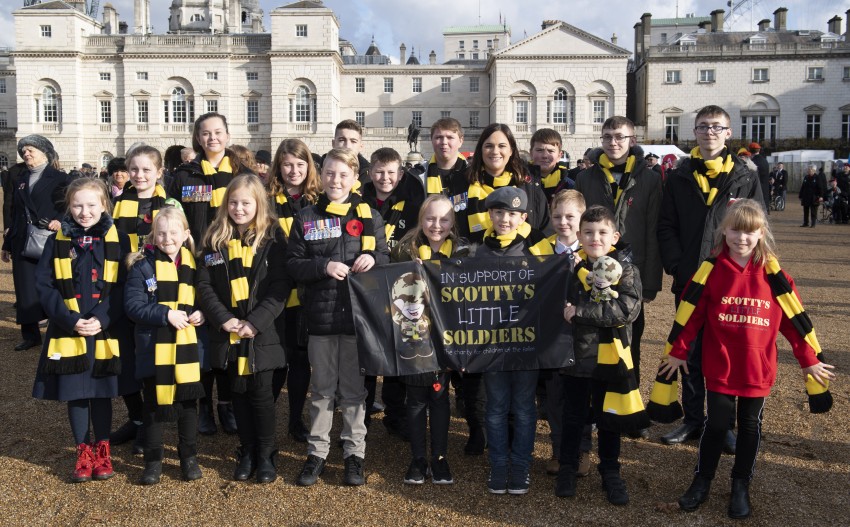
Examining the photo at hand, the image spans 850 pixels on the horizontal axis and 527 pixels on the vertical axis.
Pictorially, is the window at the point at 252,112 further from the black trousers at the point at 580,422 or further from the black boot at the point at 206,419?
the black trousers at the point at 580,422

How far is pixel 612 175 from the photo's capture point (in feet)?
18.0

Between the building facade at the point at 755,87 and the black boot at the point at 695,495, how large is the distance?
197 feet

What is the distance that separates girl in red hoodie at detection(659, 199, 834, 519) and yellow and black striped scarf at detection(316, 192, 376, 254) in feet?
7.07

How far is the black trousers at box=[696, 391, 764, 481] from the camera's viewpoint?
13.1 feet

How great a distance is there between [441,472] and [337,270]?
143cm

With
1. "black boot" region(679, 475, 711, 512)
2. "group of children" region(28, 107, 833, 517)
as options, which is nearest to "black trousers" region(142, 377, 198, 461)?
"group of children" region(28, 107, 833, 517)

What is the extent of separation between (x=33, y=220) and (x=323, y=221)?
469cm

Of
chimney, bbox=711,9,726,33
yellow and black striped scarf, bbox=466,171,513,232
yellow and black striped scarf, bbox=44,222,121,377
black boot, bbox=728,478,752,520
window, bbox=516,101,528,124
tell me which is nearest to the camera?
black boot, bbox=728,478,752,520

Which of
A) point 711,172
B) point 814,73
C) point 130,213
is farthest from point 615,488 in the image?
point 814,73

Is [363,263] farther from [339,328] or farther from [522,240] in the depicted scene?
[522,240]

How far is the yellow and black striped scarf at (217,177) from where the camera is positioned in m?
5.38

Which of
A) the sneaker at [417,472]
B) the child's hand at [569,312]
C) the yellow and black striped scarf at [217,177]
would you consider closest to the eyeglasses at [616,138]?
the child's hand at [569,312]

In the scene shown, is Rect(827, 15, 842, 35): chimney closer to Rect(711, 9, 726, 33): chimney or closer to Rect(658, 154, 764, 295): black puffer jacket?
Rect(711, 9, 726, 33): chimney

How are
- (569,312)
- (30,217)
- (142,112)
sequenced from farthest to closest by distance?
1. (142,112)
2. (30,217)
3. (569,312)
